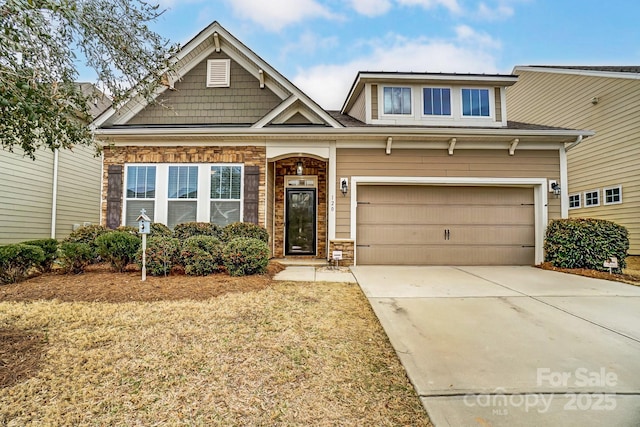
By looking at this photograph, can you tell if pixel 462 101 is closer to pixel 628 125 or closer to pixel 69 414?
pixel 628 125

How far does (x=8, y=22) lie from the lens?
277cm

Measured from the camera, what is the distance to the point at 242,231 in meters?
7.31

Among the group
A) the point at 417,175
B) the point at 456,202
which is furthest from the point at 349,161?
the point at 456,202

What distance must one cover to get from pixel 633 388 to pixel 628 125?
10526mm

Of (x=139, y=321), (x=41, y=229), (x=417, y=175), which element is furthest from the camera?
(x=41, y=229)

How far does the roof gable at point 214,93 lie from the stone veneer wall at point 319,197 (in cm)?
168

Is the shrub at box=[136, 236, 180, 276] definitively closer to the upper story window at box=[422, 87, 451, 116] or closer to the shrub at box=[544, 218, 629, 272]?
the upper story window at box=[422, 87, 451, 116]

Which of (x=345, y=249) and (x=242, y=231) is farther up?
(x=242, y=231)

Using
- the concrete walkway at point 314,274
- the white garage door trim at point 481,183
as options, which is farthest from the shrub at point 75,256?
the white garage door trim at point 481,183

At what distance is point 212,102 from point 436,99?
20.4 feet

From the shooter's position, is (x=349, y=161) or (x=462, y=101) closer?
(x=349, y=161)

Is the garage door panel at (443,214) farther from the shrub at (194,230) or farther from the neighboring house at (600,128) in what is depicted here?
the shrub at (194,230)

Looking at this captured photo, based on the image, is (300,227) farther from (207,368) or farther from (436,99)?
(207,368)

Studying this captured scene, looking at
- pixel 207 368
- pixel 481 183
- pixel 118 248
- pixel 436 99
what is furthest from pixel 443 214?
pixel 118 248
